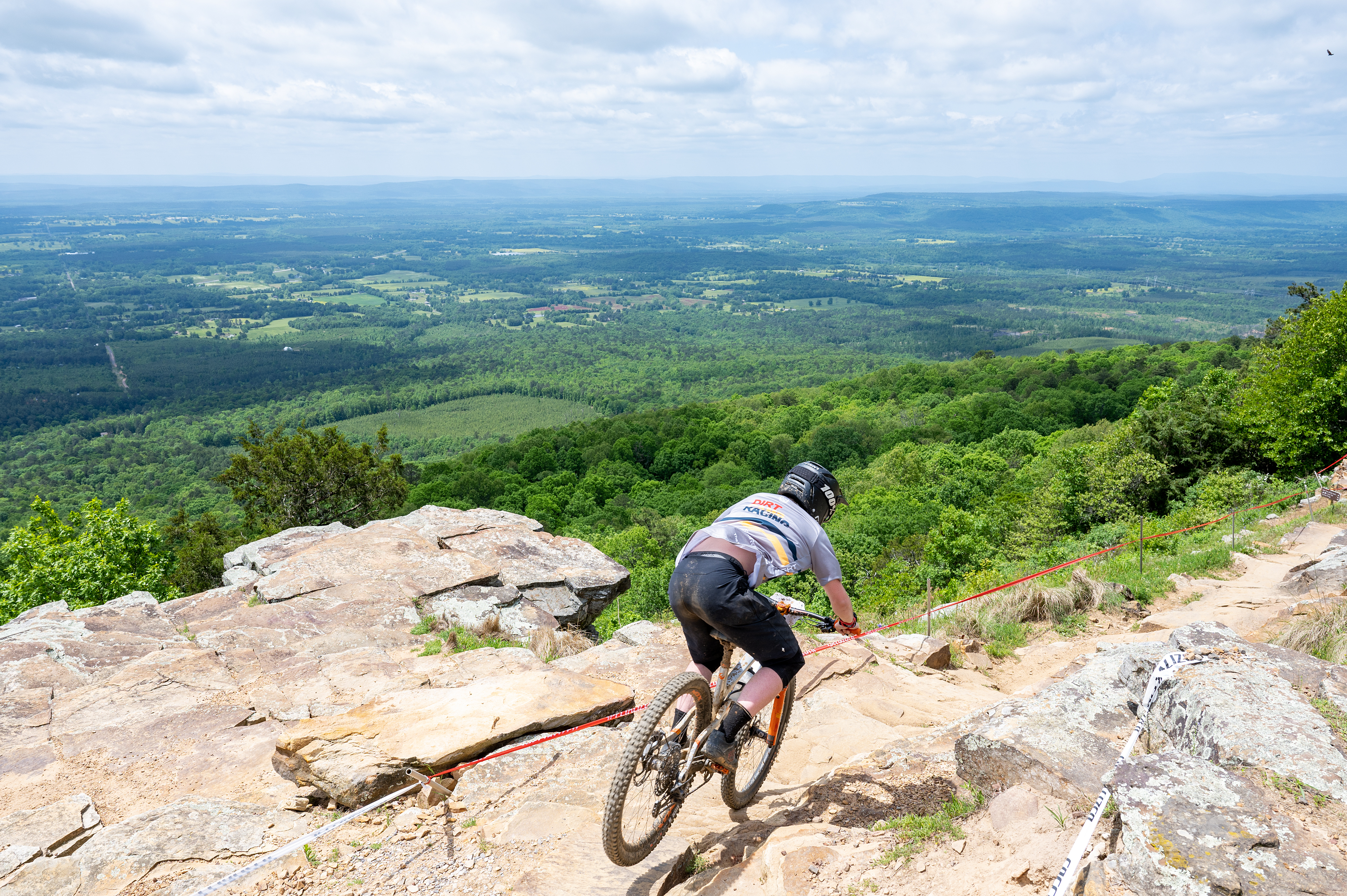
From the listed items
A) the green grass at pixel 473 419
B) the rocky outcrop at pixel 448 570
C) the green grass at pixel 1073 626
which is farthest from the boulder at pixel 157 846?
the green grass at pixel 473 419

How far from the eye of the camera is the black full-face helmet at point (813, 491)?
495 centimetres

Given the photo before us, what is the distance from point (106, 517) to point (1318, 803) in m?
30.8

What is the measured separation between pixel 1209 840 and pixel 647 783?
282cm

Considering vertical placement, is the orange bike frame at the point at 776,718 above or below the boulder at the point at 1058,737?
below

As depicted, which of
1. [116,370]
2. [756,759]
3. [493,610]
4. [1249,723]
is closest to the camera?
[1249,723]

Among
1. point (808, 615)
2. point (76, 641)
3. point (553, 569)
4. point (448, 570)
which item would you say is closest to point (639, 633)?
point (553, 569)

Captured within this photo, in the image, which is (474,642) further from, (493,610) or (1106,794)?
(1106,794)

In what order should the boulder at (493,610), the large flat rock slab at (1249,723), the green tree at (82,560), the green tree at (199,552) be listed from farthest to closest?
the green tree at (199,552) < the green tree at (82,560) < the boulder at (493,610) < the large flat rock slab at (1249,723)

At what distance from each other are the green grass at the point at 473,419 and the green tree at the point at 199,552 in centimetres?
7774

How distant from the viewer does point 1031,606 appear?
9.46 m

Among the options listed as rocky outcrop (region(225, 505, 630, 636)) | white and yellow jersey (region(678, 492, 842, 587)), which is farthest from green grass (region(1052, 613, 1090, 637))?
rocky outcrop (region(225, 505, 630, 636))

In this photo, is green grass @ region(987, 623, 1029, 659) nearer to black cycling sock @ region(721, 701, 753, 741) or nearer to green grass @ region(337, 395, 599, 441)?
black cycling sock @ region(721, 701, 753, 741)

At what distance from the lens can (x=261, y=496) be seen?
2820 cm

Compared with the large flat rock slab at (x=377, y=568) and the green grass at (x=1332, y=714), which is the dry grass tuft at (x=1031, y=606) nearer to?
the green grass at (x=1332, y=714)
